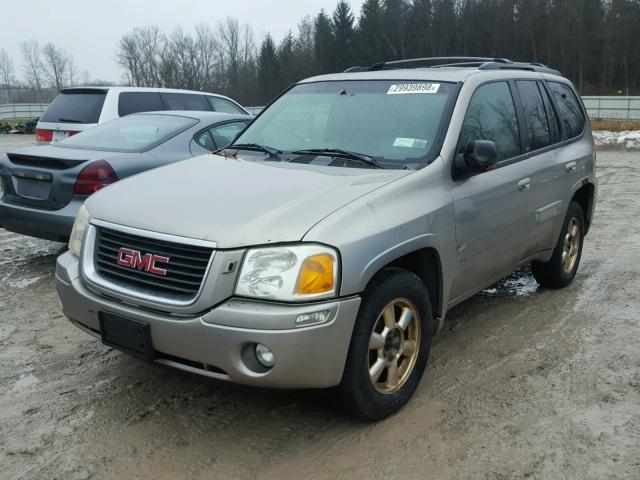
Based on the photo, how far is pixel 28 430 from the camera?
3.10 meters

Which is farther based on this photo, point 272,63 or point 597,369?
point 272,63

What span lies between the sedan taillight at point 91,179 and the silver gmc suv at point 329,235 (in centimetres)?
156

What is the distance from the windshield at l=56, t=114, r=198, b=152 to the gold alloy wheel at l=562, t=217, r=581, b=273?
3839 millimetres

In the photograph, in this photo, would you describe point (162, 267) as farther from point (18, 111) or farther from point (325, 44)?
point (325, 44)

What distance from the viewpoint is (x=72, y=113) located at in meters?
8.48

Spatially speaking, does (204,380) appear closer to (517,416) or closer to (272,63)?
(517,416)

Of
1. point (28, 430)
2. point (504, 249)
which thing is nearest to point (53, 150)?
point (28, 430)

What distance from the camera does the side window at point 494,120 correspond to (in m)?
3.89

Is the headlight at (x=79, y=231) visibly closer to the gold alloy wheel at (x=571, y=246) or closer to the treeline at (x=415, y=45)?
the gold alloy wheel at (x=571, y=246)

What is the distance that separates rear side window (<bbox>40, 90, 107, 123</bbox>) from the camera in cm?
834

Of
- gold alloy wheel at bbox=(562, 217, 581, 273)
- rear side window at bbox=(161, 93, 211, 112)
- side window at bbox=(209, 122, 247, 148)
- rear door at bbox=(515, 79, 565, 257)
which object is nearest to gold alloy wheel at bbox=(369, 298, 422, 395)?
rear door at bbox=(515, 79, 565, 257)

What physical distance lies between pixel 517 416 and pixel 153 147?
4190mm

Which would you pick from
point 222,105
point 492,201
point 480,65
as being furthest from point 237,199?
point 222,105

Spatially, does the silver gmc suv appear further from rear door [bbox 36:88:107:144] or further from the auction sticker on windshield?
rear door [bbox 36:88:107:144]
